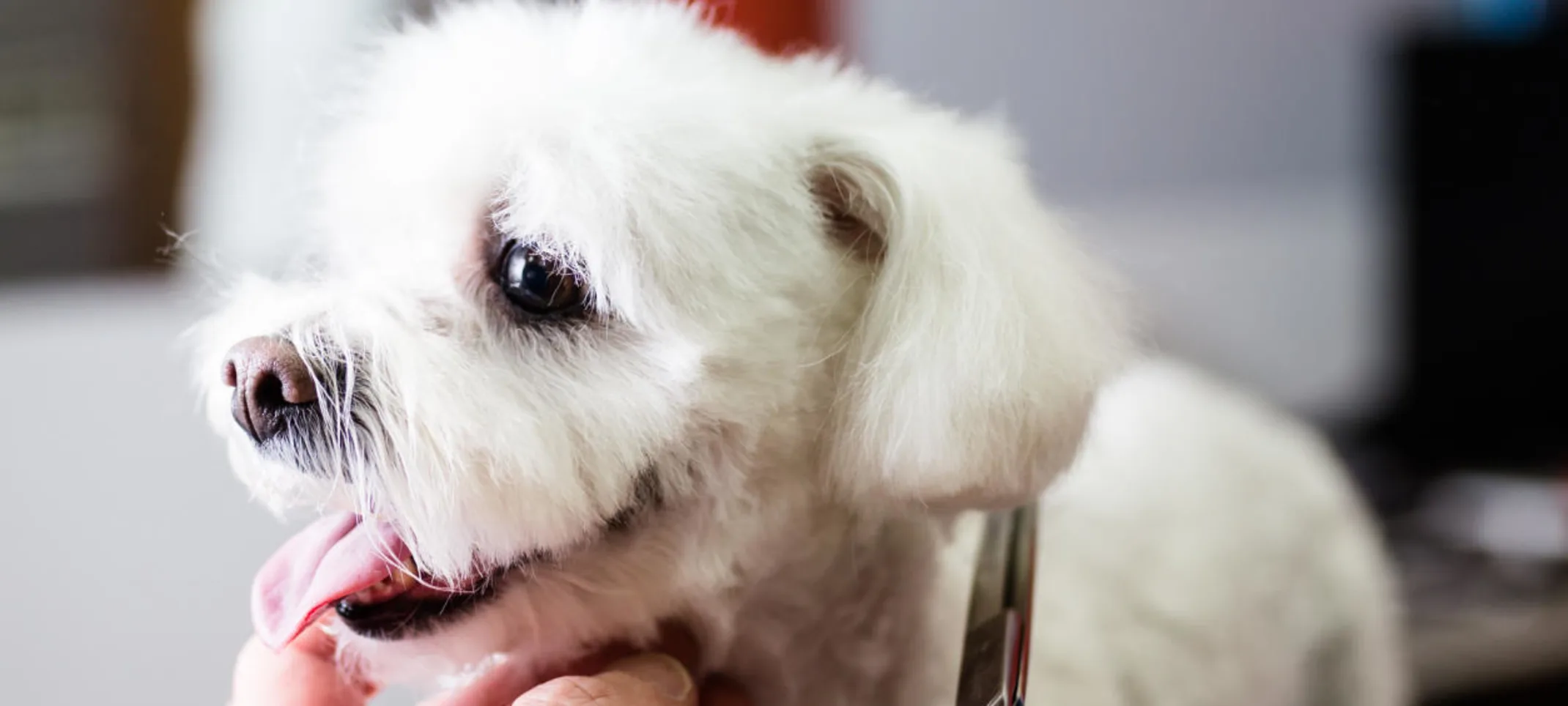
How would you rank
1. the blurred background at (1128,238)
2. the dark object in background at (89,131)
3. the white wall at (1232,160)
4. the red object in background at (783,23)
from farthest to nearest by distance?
the white wall at (1232,160), the dark object in background at (89,131), the red object in background at (783,23), the blurred background at (1128,238)

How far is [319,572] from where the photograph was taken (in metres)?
0.55

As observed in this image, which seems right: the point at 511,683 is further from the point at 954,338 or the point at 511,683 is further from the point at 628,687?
the point at 954,338

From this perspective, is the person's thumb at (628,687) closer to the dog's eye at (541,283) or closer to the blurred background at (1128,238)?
the dog's eye at (541,283)

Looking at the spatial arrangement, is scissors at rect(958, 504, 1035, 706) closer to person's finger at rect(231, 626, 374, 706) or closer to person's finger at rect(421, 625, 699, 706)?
person's finger at rect(421, 625, 699, 706)

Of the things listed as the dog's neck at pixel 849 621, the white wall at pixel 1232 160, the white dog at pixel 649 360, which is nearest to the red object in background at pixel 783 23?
the white dog at pixel 649 360

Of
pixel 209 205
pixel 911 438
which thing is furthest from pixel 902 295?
pixel 209 205

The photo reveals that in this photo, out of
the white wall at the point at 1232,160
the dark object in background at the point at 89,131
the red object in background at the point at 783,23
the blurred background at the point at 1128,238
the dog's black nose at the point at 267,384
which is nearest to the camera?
the dog's black nose at the point at 267,384

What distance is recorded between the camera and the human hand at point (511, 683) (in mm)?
557

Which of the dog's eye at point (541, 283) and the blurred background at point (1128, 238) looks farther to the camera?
the blurred background at point (1128, 238)

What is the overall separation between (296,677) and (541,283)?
0.76 feet

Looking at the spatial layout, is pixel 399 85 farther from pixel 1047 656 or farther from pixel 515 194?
pixel 1047 656

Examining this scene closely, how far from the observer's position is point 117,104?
4.33 ft

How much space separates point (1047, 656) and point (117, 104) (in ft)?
3.89

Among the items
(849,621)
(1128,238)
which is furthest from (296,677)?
(1128,238)
